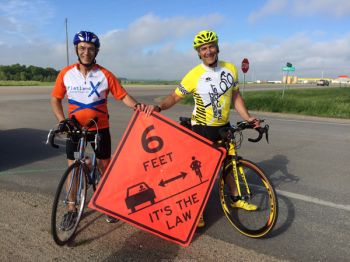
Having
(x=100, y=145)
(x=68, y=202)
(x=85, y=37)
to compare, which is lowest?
(x=68, y=202)

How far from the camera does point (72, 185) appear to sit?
3.72 metres

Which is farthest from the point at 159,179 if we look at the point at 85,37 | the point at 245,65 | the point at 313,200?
the point at 245,65

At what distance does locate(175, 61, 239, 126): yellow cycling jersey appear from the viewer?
3934 mm

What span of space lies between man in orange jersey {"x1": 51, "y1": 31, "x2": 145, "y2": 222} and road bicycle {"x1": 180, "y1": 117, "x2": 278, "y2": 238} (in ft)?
3.61

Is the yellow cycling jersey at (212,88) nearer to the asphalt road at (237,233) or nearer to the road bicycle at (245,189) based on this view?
the road bicycle at (245,189)

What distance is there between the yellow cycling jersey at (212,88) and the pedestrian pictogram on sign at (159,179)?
1.32 feet

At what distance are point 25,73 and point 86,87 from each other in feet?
299

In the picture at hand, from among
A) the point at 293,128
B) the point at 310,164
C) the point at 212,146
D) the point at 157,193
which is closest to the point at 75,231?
the point at 157,193

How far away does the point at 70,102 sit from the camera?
3.88 metres

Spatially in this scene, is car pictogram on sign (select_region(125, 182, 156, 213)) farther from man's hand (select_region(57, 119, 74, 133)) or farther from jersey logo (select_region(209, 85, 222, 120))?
jersey logo (select_region(209, 85, 222, 120))

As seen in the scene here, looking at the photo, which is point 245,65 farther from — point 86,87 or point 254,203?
point 86,87

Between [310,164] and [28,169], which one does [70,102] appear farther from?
[310,164]

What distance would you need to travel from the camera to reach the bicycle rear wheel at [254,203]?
3695 mm

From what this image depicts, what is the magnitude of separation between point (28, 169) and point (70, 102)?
314 cm
